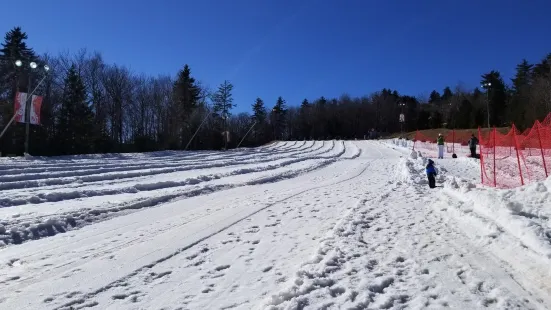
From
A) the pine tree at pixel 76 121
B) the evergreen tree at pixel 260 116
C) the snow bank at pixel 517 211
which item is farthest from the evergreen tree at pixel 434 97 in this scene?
the snow bank at pixel 517 211

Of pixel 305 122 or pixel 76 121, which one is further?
pixel 305 122

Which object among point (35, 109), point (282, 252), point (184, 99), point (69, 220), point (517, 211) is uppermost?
point (184, 99)

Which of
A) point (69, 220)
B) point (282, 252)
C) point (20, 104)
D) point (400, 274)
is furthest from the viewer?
point (20, 104)

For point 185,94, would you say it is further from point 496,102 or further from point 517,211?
point 517,211

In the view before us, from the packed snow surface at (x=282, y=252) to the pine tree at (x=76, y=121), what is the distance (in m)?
34.7

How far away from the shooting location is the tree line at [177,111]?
4409 cm

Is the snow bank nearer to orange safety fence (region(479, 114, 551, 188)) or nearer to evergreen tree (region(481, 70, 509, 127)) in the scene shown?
orange safety fence (region(479, 114, 551, 188))

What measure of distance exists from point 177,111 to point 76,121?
85.5 feet

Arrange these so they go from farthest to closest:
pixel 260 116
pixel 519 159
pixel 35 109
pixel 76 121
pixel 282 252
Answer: pixel 260 116
pixel 76 121
pixel 35 109
pixel 519 159
pixel 282 252

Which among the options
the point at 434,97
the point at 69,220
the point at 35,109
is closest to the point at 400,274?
the point at 69,220

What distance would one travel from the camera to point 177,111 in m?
69.2

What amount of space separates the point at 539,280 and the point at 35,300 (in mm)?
5515

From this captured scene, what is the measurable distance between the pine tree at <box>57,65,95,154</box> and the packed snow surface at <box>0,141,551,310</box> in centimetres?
3470

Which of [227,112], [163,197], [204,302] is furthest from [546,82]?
[204,302]
